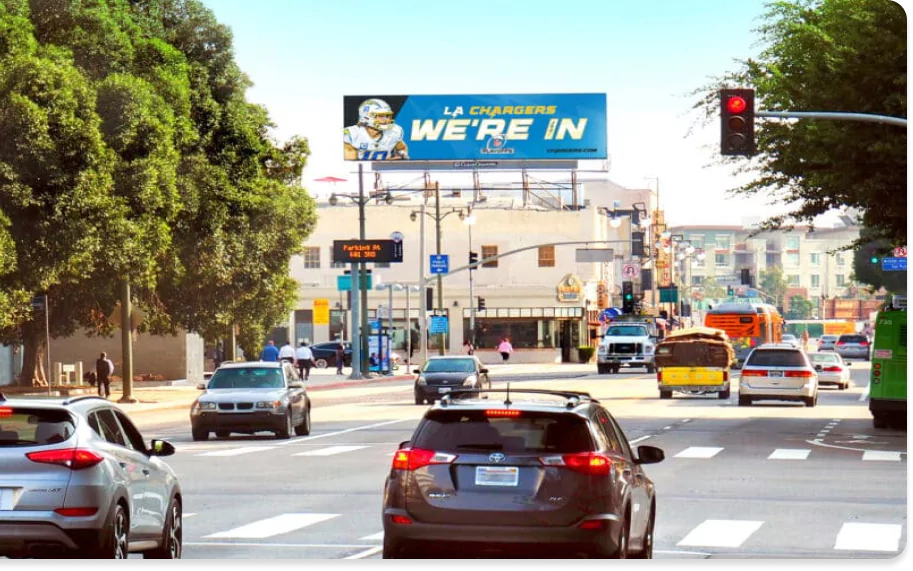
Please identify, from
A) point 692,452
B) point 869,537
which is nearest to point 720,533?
point 869,537

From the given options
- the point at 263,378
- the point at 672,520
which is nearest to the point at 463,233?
the point at 263,378

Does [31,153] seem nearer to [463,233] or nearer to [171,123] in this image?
[171,123]

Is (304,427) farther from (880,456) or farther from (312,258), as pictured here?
(312,258)

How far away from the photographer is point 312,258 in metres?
115

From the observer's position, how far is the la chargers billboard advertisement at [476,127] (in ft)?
323

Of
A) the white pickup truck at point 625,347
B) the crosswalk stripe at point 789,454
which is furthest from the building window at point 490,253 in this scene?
the crosswalk stripe at point 789,454

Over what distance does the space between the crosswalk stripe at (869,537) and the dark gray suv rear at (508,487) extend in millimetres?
4330

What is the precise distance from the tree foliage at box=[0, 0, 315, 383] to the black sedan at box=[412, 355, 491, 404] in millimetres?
8316

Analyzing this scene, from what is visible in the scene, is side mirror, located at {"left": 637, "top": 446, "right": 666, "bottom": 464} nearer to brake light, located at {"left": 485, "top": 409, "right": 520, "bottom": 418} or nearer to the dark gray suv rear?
the dark gray suv rear

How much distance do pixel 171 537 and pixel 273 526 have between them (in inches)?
150

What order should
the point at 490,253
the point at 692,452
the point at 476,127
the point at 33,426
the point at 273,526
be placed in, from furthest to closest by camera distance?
the point at 490,253 < the point at 476,127 < the point at 692,452 < the point at 273,526 < the point at 33,426

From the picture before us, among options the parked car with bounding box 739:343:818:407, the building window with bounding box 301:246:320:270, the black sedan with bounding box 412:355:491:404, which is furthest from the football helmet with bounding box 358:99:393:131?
the parked car with bounding box 739:343:818:407

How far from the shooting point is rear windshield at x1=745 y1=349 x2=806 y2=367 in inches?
1820

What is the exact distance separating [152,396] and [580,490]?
4427 cm
